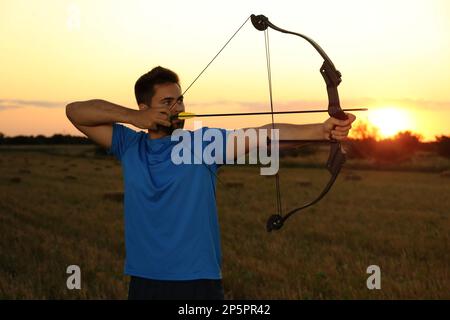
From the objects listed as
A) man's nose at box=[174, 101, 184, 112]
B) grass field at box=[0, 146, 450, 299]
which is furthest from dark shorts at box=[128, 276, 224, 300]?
grass field at box=[0, 146, 450, 299]

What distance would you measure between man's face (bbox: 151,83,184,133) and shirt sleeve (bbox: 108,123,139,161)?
7.8 inches

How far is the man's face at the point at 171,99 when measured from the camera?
2.99 metres

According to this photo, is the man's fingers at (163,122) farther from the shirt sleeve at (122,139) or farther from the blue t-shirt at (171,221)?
the shirt sleeve at (122,139)

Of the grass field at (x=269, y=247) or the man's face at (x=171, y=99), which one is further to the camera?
the grass field at (x=269, y=247)

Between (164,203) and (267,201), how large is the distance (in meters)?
12.6

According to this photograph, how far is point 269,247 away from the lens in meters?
8.73

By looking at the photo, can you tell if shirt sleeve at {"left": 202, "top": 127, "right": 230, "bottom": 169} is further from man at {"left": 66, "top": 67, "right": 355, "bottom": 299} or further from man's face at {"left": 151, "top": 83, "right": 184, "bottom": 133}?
man's face at {"left": 151, "top": 83, "right": 184, "bottom": 133}

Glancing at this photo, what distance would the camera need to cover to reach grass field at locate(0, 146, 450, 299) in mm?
6430

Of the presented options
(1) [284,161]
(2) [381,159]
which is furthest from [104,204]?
(2) [381,159]

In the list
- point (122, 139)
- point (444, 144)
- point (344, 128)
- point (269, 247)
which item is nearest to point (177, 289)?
point (122, 139)

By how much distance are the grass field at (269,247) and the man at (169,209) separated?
330 cm

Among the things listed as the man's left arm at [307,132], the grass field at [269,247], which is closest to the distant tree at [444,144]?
the grass field at [269,247]
